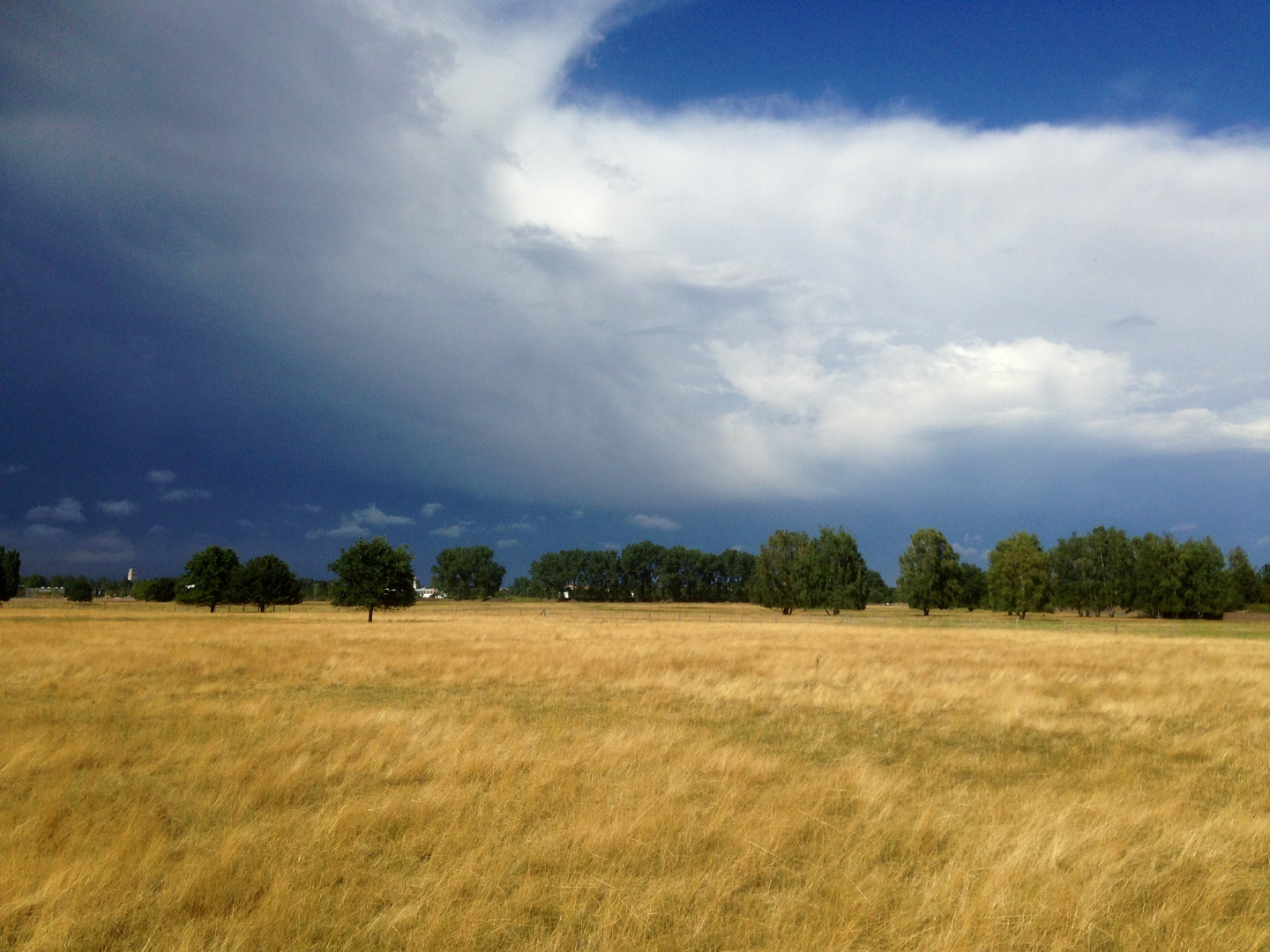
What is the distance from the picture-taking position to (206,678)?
70.1 feet

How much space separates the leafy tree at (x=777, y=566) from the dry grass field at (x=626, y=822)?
98.5 metres

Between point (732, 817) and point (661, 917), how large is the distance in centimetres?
251

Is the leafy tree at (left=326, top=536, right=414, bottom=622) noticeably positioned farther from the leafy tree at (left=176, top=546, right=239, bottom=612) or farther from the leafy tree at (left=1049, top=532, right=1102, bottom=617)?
the leafy tree at (left=1049, top=532, right=1102, bottom=617)

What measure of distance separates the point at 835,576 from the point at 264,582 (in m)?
82.8

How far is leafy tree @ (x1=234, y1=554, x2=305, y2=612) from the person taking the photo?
323ft

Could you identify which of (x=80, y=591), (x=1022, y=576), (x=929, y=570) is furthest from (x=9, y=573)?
(x=1022, y=576)

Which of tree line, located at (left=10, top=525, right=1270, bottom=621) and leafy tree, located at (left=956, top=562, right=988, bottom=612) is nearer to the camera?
tree line, located at (left=10, top=525, right=1270, bottom=621)

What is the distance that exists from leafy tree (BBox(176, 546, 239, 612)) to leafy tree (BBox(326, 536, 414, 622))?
Result: 3175cm

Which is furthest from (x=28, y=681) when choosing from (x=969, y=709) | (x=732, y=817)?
(x=969, y=709)

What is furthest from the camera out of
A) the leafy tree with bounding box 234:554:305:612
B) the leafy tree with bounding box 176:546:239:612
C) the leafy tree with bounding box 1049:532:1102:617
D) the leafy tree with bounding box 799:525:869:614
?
the leafy tree with bounding box 1049:532:1102:617

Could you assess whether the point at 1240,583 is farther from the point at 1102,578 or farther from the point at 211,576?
the point at 211,576

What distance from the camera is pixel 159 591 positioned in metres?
149

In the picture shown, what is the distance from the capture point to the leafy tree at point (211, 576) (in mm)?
95000

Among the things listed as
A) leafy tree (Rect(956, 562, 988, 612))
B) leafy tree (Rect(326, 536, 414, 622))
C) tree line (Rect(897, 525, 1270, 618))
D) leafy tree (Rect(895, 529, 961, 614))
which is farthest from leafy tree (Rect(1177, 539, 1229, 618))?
leafy tree (Rect(326, 536, 414, 622))
